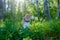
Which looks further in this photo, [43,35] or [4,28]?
[43,35]

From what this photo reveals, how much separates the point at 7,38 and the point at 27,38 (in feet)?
2.09

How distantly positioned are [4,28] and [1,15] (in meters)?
8.18

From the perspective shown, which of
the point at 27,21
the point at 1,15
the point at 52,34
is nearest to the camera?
the point at 52,34

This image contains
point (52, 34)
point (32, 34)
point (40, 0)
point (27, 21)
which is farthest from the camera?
point (40, 0)

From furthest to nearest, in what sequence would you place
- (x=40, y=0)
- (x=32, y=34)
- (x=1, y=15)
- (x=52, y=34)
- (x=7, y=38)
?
(x=40, y=0)
(x=1, y=15)
(x=52, y=34)
(x=32, y=34)
(x=7, y=38)

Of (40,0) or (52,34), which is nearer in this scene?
(52,34)

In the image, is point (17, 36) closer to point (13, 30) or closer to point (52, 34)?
point (13, 30)

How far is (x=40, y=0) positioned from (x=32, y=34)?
9.43 m

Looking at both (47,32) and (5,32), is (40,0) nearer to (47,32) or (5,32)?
(47,32)

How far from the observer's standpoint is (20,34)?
20.6 ft

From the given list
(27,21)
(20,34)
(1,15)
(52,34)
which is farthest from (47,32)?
(1,15)

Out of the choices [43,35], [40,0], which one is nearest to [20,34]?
[43,35]

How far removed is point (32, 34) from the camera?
664 centimetres

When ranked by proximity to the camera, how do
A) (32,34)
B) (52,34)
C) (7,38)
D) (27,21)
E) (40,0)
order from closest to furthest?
(7,38) < (32,34) < (52,34) < (27,21) < (40,0)
